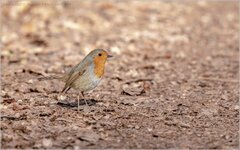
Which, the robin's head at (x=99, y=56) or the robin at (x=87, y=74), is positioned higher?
the robin's head at (x=99, y=56)

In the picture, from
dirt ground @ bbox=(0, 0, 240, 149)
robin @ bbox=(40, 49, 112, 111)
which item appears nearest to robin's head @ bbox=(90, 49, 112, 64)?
robin @ bbox=(40, 49, 112, 111)

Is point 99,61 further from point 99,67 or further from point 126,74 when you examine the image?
point 126,74

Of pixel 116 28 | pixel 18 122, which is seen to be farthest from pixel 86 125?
pixel 116 28

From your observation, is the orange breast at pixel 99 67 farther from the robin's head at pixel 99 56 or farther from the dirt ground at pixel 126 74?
the dirt ground at pixel 126 74

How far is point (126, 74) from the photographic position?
303 inches

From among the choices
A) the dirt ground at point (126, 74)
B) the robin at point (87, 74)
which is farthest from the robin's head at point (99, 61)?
the dirt ground at point (126, 74)

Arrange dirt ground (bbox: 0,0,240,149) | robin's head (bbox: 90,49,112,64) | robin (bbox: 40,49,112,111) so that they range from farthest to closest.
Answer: robin's head (bbox: 90,49,112,64) → robin (bbox: 40,49,112,111) → dirt ground (bbox: 0,0,240,149)

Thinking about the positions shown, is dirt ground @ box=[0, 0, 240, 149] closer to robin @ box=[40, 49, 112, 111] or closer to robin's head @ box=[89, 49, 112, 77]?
robin @ box=[40, 49, 112, 111]

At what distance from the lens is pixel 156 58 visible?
8883 millimetres

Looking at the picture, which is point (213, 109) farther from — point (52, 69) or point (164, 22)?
point (164, 22)

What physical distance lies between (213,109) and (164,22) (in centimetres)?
625

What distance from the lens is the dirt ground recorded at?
15.8 ft

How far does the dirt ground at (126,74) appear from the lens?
4.82m

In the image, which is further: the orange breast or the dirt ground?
the orange breast
